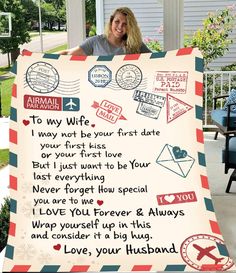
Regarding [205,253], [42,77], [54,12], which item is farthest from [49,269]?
[54,12]

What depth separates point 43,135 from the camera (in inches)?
80.1

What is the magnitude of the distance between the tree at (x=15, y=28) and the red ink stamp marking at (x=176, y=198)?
3.81 ft

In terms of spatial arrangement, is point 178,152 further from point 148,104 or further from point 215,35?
point 215,35

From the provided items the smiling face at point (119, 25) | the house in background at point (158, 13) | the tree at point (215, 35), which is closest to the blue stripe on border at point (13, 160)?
the smiling face at point (119, 25)

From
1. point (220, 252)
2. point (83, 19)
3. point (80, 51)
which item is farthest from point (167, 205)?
point (83, 19)

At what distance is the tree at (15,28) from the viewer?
→ 2576 mm

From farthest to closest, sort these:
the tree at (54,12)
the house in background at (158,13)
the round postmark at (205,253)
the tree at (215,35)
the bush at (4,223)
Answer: the tree at (215,35)
the house in background at (158,13)
the bush at (4,223)
the tree at (54,12)
the round postmark at (205,253)

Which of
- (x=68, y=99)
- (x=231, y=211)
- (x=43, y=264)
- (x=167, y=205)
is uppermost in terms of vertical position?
(x=68, y=99)

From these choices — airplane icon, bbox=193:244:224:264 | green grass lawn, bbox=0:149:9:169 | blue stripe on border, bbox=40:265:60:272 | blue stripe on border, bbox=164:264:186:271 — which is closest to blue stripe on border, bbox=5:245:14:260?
blue stripe on border, bbox=40:265:60:272

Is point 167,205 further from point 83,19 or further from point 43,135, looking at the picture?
point 83,19

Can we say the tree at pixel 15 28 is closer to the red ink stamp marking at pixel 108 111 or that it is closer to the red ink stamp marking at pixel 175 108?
the red ink stamp marking at pixel 108 111

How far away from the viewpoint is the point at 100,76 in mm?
2029

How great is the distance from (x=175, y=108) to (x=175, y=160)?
0.22 m

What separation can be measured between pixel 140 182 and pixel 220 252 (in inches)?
17.2
